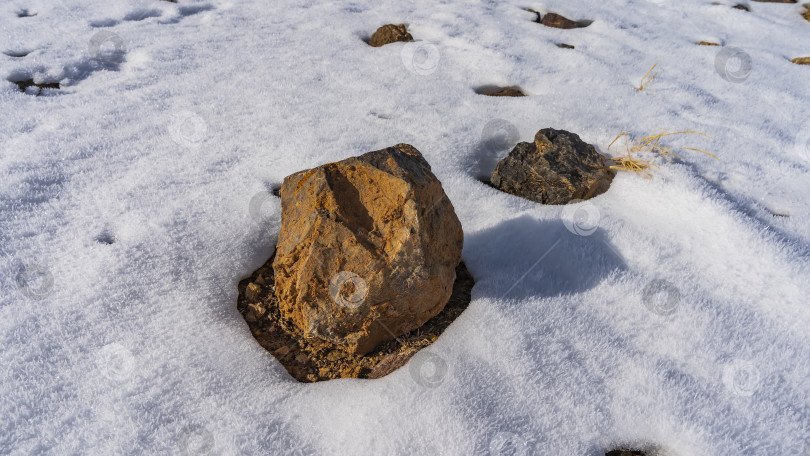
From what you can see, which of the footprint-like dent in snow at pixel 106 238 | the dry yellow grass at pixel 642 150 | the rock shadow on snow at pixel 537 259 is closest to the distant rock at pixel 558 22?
the dry yellow grass at pixel 642 150

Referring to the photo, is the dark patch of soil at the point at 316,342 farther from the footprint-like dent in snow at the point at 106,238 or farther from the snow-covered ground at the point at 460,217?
the footprint-like dent in snow at the point at 106,238

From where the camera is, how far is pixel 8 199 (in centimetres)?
221

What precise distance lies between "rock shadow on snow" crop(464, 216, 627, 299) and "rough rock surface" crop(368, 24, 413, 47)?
2196 millimetres

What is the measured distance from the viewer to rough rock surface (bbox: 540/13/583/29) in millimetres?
4250

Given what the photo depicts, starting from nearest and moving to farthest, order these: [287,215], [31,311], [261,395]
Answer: [261,395] < [31,311] < [287,215]

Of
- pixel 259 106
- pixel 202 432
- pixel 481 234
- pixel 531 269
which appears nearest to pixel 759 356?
pixel 531 269

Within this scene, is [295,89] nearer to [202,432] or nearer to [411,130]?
[411,130]

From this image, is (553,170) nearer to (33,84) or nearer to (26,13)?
(33,84)

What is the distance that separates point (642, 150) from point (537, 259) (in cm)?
123

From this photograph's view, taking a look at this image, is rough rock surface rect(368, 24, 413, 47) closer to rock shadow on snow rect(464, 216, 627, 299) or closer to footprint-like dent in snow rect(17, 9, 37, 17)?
rock shadow on snow rect(464, 216, 627, 299)

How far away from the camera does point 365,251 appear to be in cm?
172

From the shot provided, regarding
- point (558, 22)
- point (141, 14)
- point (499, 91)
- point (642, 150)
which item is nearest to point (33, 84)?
point (141, 14)

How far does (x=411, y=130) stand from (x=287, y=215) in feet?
4.10

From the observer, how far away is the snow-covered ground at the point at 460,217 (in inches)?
62.2
